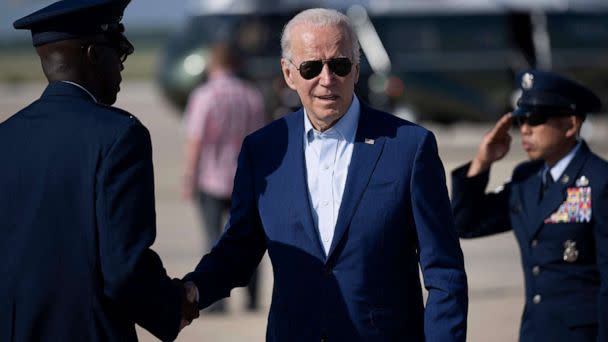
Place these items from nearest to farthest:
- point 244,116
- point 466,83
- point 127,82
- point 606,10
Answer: point 244,116, point 466,83, point 606,10, point 127,82

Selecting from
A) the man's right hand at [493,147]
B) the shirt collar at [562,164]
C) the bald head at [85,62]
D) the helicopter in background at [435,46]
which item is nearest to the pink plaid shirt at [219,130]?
the man's right hand at [493,147]

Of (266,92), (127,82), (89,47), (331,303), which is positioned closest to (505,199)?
(331,303)

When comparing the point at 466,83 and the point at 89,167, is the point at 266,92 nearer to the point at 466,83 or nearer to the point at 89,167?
the point at 466,83

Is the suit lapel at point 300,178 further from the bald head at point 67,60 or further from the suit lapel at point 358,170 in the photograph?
the bald head at point 67,60

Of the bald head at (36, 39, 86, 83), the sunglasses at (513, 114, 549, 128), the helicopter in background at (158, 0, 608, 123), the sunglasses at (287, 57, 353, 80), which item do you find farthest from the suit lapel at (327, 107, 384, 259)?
the helicopter in background at (158, 0, 608, 123)

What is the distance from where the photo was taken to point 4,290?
359cm

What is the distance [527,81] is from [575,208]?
1.99 feet

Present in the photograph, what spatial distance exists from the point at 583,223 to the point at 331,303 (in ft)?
4.24

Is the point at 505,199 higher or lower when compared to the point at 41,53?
lower

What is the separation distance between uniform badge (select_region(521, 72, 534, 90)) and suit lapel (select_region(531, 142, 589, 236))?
0.35 m

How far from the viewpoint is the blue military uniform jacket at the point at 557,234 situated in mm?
4727

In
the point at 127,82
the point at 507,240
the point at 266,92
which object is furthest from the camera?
the point at 127,82

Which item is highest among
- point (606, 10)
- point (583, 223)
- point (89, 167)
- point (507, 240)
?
point (606, 10)

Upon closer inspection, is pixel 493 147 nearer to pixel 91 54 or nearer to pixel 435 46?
pixel 91 54
